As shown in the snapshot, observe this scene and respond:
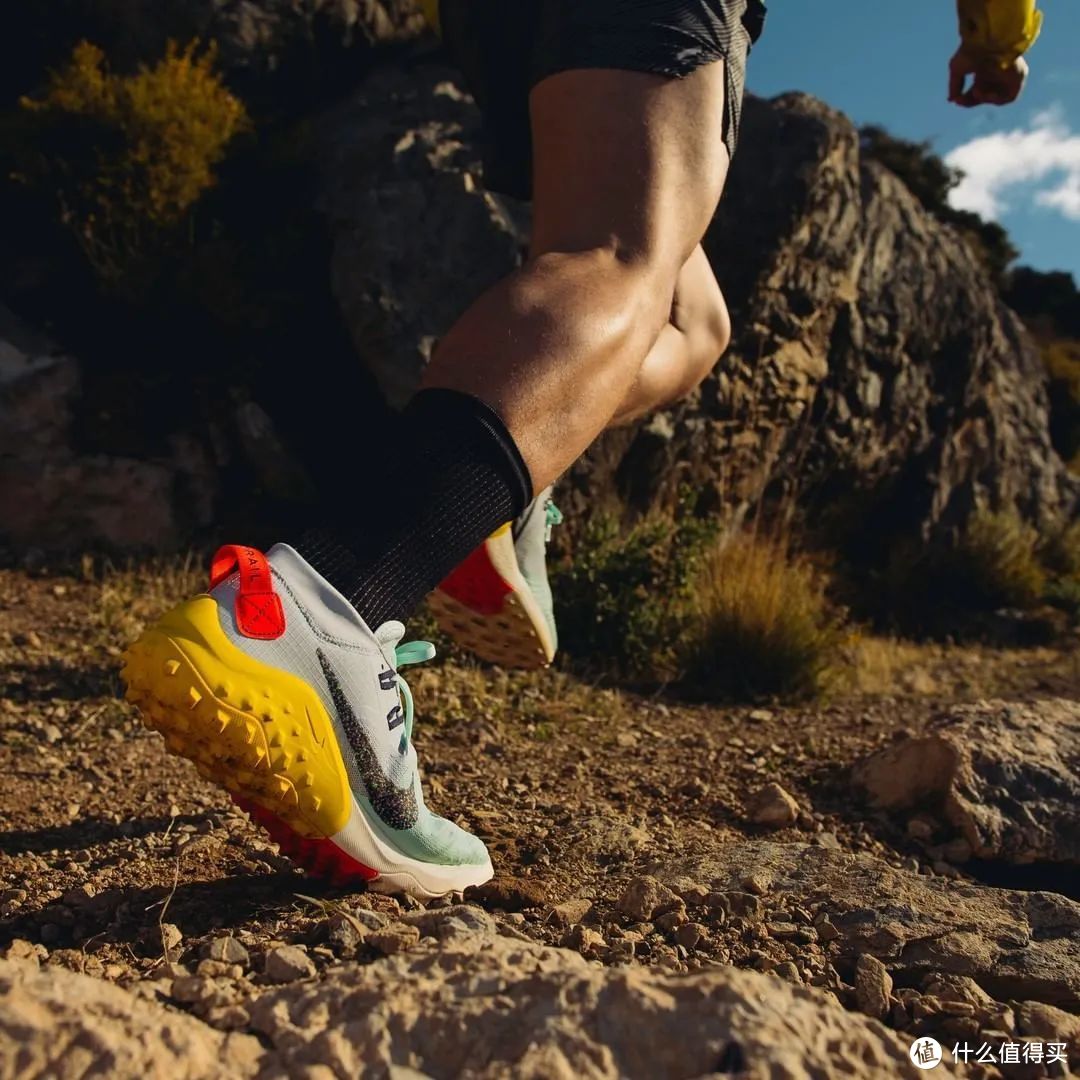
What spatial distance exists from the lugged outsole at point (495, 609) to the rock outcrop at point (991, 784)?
0.78 metres

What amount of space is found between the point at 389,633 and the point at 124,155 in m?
3.94

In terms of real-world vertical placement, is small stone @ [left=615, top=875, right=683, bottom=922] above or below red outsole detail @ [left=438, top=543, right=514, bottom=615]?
below

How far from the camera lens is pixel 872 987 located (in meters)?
1.21

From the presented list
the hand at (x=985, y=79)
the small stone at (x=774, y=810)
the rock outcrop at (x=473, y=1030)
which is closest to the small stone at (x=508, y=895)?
the rock outcrop at (x=473, y=1030)

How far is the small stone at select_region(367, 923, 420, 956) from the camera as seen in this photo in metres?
1.15

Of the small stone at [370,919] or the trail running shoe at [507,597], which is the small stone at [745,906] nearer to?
the small stone at [370,919]

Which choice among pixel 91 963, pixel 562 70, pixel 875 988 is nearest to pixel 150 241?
pixel 562 70

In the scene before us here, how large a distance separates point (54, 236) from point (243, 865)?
3.87 metres

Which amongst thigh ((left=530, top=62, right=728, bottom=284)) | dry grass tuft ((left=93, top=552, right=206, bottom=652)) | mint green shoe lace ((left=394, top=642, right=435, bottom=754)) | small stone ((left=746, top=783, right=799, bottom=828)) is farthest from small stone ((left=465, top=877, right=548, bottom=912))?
dry grass tuft ((left=93, top=552, right=206, bottom=652))

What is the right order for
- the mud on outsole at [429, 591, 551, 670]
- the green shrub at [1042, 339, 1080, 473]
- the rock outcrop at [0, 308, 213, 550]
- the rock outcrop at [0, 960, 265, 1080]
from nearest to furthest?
the rock outcrop at [0, 960, 265, 1080]
the mud on outsole at [429, 591, 551, 670]
the rock outcrop at [0, 308, 213, 550]
the green shrub at [1042, 339, 1080, 473]

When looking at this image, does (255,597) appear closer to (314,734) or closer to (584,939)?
(314,734)

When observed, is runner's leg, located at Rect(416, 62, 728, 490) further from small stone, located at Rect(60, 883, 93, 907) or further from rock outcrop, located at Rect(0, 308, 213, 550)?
rock outcrop, located at Rect(0, 308, 213, 550)

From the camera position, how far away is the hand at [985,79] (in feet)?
7.16

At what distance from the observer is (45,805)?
1892 mm
